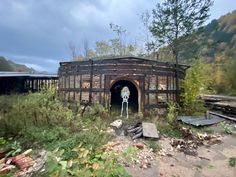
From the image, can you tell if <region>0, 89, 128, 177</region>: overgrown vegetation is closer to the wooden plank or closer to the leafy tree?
the wooden plank

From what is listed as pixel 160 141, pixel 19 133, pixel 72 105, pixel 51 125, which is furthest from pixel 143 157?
pixel 72 105

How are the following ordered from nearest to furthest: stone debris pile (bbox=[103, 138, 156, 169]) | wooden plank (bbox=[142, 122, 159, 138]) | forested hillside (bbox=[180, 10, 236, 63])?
stone debris pile (bbox=[103, 138, 156, 169]) → wooden plank (bbox=[142, 122, 159, 138]) → forested hillside (bbox=[180, 10, 236, 63])

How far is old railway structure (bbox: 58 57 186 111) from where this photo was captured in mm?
11281

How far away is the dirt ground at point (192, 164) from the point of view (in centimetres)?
602

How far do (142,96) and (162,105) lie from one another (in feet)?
4.15

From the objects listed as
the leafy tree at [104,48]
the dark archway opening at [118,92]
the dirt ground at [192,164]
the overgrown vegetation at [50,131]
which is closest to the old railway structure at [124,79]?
the overgrown vegetation at [50,131]

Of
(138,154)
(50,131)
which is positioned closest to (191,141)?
(138,154)

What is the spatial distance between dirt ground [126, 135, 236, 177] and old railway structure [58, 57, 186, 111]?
3.58 m

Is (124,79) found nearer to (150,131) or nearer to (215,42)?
(150,131)

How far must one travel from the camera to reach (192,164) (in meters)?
6.72

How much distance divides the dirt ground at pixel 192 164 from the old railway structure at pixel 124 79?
141 inches

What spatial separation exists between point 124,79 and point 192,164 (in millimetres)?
5712

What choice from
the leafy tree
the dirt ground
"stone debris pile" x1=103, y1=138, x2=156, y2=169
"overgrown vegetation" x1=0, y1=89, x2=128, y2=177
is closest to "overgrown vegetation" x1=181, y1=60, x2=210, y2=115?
the dirt ground

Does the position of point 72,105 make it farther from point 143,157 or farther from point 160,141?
point 143,157
